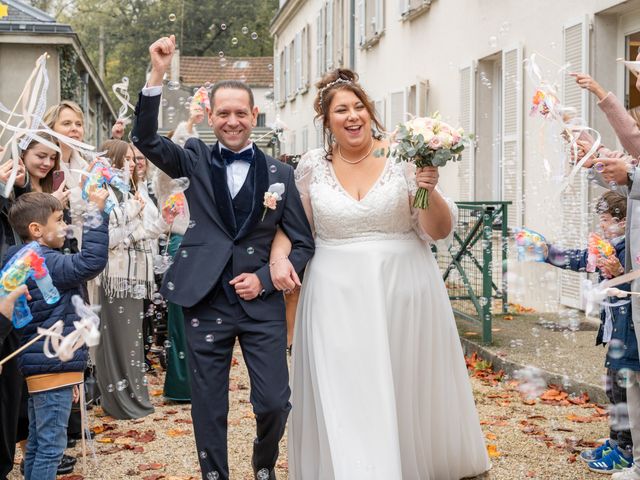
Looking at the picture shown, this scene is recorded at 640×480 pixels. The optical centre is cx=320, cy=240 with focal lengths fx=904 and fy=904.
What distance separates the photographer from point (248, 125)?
171 inches

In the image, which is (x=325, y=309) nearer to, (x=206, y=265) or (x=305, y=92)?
(x=206, y=265)

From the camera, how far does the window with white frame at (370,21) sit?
56.8ft

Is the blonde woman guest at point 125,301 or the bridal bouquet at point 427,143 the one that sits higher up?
the bridal bouquet at point 427,143

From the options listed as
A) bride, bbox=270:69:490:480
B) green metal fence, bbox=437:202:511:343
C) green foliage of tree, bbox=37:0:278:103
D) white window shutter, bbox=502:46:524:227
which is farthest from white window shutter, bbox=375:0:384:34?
green foliage of tree, bbox=37:0:278:103

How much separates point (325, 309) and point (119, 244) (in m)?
2.41

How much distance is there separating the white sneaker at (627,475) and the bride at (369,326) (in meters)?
0.72

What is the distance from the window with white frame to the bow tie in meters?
13.3

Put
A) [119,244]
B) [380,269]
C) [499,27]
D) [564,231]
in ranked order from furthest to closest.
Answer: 1. [499,27]
2. [564,231]
3. [119,244]
4. [380,269]

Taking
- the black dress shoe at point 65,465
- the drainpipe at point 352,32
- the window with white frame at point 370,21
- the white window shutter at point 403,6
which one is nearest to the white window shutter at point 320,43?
the drainpipe at point 352,32

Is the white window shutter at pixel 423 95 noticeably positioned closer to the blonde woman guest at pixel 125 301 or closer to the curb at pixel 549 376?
the curb at pixel 549 376

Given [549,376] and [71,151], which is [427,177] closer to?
[71,151]

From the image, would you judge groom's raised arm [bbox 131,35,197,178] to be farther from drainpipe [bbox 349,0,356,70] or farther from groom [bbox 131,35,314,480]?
drainpipe [bbox 349,0,356,70]

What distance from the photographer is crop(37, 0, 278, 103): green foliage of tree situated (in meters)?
37.4

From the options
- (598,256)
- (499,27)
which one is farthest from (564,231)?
(598,256)
